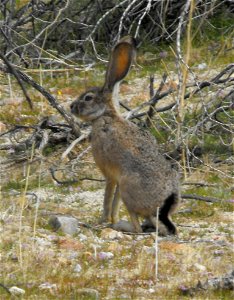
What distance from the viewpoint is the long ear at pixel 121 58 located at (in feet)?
21.7

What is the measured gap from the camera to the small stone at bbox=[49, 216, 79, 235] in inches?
241

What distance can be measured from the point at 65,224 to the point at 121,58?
4.71 feet

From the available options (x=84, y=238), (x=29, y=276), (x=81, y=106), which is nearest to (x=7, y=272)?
(x=29, y=276)

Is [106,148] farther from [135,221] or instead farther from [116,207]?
[135,221]

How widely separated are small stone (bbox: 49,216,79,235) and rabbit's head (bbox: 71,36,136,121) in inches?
38.8

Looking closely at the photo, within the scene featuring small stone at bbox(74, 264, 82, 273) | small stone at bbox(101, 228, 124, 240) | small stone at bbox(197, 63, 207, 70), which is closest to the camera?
small stone at bbox(74, 264, 82, 273)

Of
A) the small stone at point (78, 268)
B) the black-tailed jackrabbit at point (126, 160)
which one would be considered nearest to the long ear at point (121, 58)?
the black-tailed jackrabbit at point (126, 160)

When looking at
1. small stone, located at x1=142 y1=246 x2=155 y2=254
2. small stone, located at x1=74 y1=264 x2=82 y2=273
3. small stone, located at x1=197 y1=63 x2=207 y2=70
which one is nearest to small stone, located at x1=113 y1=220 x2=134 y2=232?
small stone, located at x1=142 y1=246 x2=155 y2=254

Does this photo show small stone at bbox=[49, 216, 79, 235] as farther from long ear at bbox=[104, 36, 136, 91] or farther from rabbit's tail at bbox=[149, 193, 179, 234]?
long ear at bbox=[104, 36, 136, 91]

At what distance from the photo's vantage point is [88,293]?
4938mm

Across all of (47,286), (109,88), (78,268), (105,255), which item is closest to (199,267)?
(105,255)

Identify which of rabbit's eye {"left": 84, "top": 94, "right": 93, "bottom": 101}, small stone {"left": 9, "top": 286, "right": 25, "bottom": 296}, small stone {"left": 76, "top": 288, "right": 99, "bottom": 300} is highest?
rabbit's eye {"left": 84, "top": 94, "right": 93, "bottom": 101}

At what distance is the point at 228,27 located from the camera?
1073cm

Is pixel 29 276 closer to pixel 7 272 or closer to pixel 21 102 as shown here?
pixel 7 272
